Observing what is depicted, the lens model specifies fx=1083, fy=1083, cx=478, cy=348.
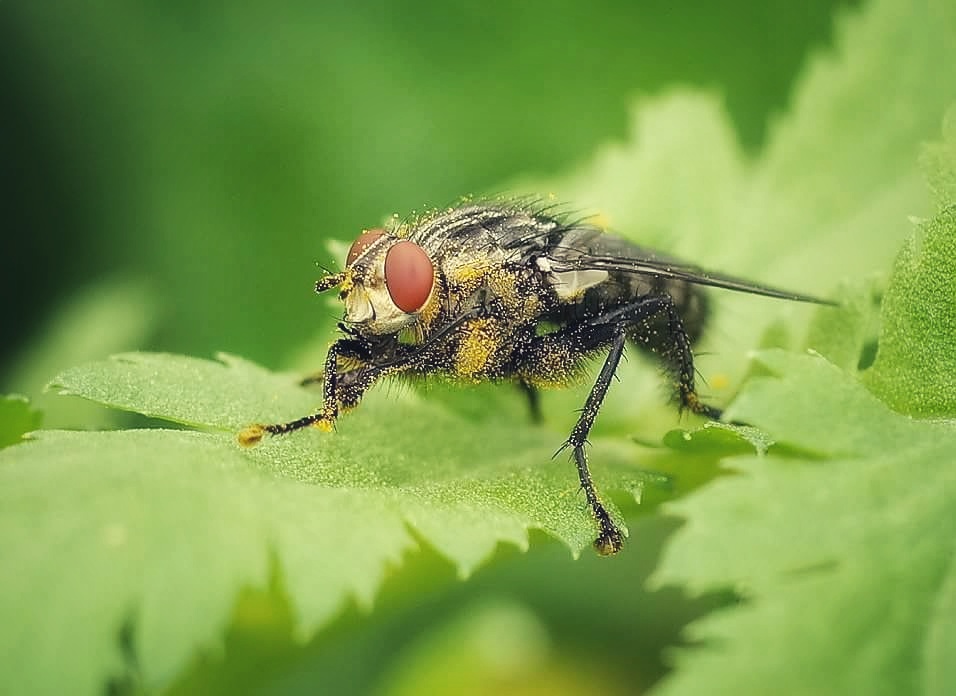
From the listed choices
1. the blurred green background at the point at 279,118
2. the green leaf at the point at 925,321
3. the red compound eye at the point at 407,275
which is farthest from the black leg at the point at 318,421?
the blurred green background at the point at 279,118

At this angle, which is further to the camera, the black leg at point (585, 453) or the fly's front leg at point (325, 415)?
the black leg at point (585, 453)

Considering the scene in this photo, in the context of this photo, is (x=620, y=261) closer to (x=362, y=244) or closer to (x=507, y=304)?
(x=507, y=304)

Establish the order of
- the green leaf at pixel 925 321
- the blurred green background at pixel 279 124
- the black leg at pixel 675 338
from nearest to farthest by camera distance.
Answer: the green leaf at pixel 925 321 → the black leg at pixel 675 338 → the blurred green background at pixel 279 124

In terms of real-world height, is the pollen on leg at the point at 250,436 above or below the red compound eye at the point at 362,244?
below

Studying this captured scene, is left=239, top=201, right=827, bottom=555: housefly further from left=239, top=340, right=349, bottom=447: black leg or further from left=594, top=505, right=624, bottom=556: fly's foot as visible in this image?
left=594, top=505, right=624, bottom=556: fly's foot

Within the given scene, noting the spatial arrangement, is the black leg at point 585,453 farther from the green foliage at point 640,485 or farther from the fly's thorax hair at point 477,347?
the fly's thorax hair at point 477,347

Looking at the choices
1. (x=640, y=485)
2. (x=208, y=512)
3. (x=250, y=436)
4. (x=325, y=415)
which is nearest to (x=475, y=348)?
(x=325, y=415)

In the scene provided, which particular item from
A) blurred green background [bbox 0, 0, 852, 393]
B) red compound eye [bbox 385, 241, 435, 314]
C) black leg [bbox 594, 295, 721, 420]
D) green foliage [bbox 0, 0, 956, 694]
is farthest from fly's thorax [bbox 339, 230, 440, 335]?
blurred green background [bbox 0, 0, 852, 393]
